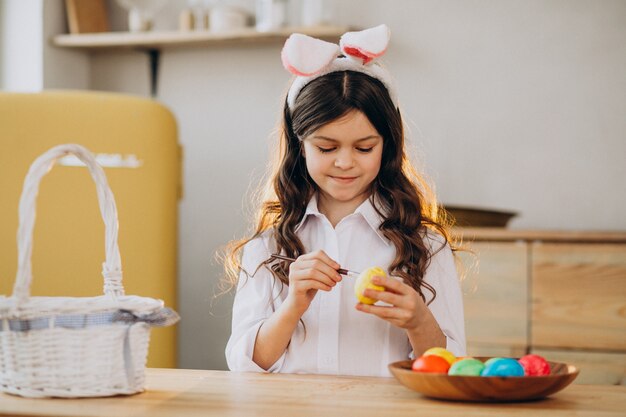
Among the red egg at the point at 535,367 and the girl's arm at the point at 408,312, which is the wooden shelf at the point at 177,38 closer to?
the girl's arm at the point at 408,312

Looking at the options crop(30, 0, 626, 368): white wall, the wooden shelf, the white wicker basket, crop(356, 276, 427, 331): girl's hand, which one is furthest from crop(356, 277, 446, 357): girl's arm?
the wooden shelf

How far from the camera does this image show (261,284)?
1642 mm

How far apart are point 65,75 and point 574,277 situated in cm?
197

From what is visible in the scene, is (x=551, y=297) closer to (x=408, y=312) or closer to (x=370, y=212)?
Answer: (x=370, y=212)

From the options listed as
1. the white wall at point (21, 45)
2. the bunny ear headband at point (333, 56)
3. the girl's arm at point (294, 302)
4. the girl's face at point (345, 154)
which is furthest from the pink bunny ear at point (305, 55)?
the white wall at point (21, 45)

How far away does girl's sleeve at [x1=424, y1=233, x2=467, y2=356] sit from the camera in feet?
5.23

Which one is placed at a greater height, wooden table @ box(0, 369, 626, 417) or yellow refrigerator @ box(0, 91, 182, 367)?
yellow refrigerator @ box(0, 91, 182, 367)

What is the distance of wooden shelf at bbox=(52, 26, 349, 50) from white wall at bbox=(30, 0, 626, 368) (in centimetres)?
12

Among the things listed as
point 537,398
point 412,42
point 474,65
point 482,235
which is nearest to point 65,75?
point 412,42

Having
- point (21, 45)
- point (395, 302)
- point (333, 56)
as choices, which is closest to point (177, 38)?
point (21, 45)

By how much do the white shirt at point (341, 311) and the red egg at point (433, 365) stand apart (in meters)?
0.44

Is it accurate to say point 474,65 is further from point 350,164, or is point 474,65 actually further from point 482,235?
point 350,164

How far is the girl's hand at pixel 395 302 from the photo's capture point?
48.6 inches

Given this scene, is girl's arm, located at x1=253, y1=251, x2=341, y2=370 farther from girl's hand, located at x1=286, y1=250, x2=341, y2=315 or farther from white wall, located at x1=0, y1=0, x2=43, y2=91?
white wall, located at x1=0, y1=0, x2=43, y2=91
